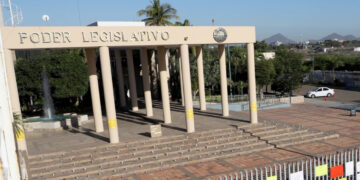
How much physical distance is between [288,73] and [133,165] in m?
24.5

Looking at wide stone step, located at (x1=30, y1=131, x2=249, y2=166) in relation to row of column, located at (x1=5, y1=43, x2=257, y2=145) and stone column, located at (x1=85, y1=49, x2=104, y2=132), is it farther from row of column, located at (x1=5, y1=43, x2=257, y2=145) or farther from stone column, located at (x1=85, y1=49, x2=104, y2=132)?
stone column, located at (x1=85, y1=49, x2=104, y2=132)

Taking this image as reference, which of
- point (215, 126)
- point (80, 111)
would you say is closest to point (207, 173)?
point (215, 126)

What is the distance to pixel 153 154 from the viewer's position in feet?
48.3

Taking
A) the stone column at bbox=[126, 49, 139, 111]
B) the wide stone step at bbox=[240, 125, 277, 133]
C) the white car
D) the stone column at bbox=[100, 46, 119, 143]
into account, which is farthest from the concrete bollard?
the white car

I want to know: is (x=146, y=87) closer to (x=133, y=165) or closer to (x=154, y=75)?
(x=133, y=165)

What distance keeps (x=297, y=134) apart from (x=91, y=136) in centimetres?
1269

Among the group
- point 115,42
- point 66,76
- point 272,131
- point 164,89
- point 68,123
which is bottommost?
point 272,131

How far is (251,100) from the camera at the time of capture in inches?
760

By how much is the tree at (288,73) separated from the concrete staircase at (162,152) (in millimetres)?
15239

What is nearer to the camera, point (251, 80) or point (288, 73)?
point (251, 80)

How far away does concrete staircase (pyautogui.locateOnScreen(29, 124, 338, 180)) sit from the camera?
13230 millimetres

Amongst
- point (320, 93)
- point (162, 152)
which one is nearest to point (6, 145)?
point (162, 152)

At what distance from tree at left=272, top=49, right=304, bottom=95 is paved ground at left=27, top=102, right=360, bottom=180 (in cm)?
626

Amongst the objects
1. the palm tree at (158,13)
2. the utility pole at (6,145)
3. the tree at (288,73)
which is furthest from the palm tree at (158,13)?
the utility pole at (6,145)
